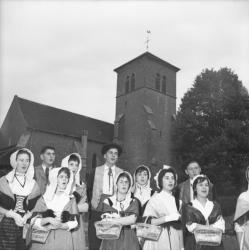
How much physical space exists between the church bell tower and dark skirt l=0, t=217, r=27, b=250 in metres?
27.6

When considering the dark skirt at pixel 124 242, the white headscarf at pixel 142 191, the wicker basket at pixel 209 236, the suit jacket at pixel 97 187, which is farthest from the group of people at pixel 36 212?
the wicker basket at pixel 209 236

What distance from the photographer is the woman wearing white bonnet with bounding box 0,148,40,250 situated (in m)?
5.05

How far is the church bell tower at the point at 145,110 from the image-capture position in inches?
1316

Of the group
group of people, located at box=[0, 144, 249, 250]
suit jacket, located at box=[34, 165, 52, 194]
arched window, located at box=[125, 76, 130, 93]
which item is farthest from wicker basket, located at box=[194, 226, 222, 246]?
arched window, located at box=[125, 76, 130, 93]

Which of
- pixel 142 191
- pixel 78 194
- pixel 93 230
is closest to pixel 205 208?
pixel 142 191

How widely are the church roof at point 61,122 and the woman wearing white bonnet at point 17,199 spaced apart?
2770 cm

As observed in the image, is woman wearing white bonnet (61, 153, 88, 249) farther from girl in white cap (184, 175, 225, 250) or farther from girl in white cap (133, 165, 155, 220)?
girl in white cap (184, 175, 225, 250)

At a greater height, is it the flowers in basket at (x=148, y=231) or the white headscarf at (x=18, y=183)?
the white headscarf at (x=18, y=183)

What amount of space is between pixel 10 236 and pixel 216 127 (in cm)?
2478

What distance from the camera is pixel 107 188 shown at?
6.76 metres

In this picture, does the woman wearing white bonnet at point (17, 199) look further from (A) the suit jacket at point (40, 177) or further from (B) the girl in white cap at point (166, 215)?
(B) the girl in white cap at point (166, 215)

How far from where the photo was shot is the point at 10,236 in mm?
5055

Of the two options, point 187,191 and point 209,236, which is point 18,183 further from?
point 187,191

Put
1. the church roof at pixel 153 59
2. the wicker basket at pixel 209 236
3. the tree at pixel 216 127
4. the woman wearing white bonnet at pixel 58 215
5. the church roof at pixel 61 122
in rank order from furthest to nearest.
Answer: the church roof at pixel 153 59 < the church roof at pixel 61 122 < the tree at pixel 216 127 < the woman wearing white bonnet at pixel 58 215 < the wicker basket at pixel 209 236
